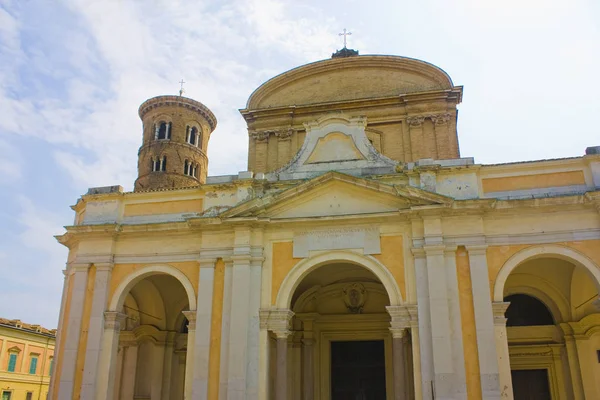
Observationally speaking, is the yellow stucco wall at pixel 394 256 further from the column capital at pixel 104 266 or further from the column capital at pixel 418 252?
the column capital at pixel 104 266

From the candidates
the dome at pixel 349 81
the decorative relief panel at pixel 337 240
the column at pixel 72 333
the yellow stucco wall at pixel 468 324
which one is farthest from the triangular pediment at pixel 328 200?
the dome at pixel 349 81

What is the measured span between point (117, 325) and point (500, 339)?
9528mm

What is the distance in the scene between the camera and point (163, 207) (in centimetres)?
1540

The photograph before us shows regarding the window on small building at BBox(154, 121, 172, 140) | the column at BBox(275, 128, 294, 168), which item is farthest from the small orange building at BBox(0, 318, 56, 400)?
the column at BBox(275, 128, 294, 168)

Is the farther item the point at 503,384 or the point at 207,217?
the point at 207,217

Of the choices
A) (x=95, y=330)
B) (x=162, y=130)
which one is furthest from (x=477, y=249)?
(x=162, y=130)

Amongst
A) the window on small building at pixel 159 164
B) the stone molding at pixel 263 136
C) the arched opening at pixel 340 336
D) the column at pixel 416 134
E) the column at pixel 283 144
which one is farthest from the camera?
the window on small building at pixel 159 164

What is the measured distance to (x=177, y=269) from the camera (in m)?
14.5

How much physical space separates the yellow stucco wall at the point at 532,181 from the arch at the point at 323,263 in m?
3.30

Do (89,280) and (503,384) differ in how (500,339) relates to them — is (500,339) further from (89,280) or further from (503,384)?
(89,280)

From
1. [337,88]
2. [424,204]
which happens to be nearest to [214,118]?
[337,88]

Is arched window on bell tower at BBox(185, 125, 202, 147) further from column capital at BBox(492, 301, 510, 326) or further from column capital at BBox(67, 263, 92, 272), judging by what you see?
column capital at BBox(492, 301, 510, 326)

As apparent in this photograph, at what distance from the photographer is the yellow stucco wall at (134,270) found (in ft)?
47.1

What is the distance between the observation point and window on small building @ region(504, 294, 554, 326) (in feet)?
51.0
